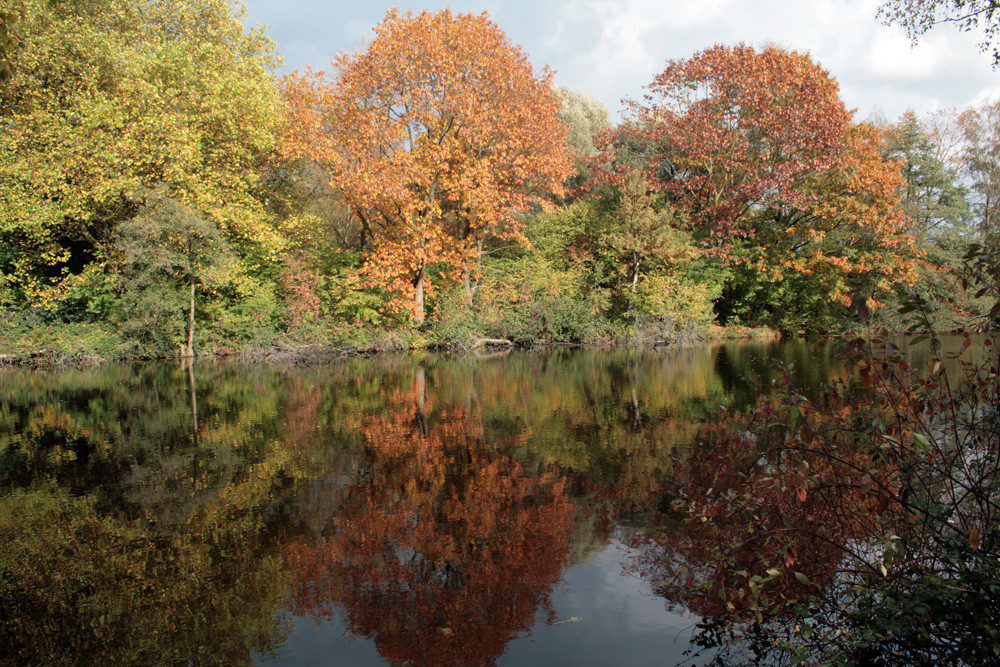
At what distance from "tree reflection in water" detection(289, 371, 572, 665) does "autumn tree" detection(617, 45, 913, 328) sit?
72.7 ft

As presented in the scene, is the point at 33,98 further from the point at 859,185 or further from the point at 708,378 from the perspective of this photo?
the point at 859,185

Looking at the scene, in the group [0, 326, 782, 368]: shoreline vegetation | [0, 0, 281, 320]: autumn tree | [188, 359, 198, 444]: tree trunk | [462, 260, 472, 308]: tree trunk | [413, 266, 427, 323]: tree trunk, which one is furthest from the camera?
[462, 260, 472, 308]: tree trunk

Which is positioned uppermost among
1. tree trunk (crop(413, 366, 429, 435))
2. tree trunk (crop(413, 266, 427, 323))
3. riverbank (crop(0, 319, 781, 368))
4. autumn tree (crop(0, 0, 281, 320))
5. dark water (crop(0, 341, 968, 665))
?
autumn tree (crop(0, 0, 281, 320))

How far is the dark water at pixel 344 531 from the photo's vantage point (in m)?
3.60

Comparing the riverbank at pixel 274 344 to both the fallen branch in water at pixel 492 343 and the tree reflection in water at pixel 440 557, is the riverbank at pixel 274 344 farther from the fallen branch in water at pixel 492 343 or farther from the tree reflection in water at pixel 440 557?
the tree reflection in water at pixel 440 557

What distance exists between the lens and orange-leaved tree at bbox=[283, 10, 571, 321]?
20938 millimetres

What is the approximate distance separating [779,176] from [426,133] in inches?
522

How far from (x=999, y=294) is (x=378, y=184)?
63.9 ft

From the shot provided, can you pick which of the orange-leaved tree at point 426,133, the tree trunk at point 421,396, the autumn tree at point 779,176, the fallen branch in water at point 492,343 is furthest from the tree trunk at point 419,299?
the autumn tree at point 779,176

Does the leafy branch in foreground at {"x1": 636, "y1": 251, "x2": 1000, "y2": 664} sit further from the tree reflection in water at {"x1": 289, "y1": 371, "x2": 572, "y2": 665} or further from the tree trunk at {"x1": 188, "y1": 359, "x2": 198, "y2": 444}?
the tree trunk at {"x1": 188, "y1": 359, "x2": 198, "y2": 444}

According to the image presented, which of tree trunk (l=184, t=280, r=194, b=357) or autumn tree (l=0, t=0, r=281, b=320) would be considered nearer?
autumn tree (l=0, t=0, r=281, b=320)

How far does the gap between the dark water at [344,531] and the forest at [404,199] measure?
36.4 ft

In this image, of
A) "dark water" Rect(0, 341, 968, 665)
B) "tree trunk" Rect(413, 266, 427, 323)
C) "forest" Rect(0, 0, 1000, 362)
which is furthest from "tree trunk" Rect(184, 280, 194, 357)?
"dark water" Rect(0, 341, 968, 665)

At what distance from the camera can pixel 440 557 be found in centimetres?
454
